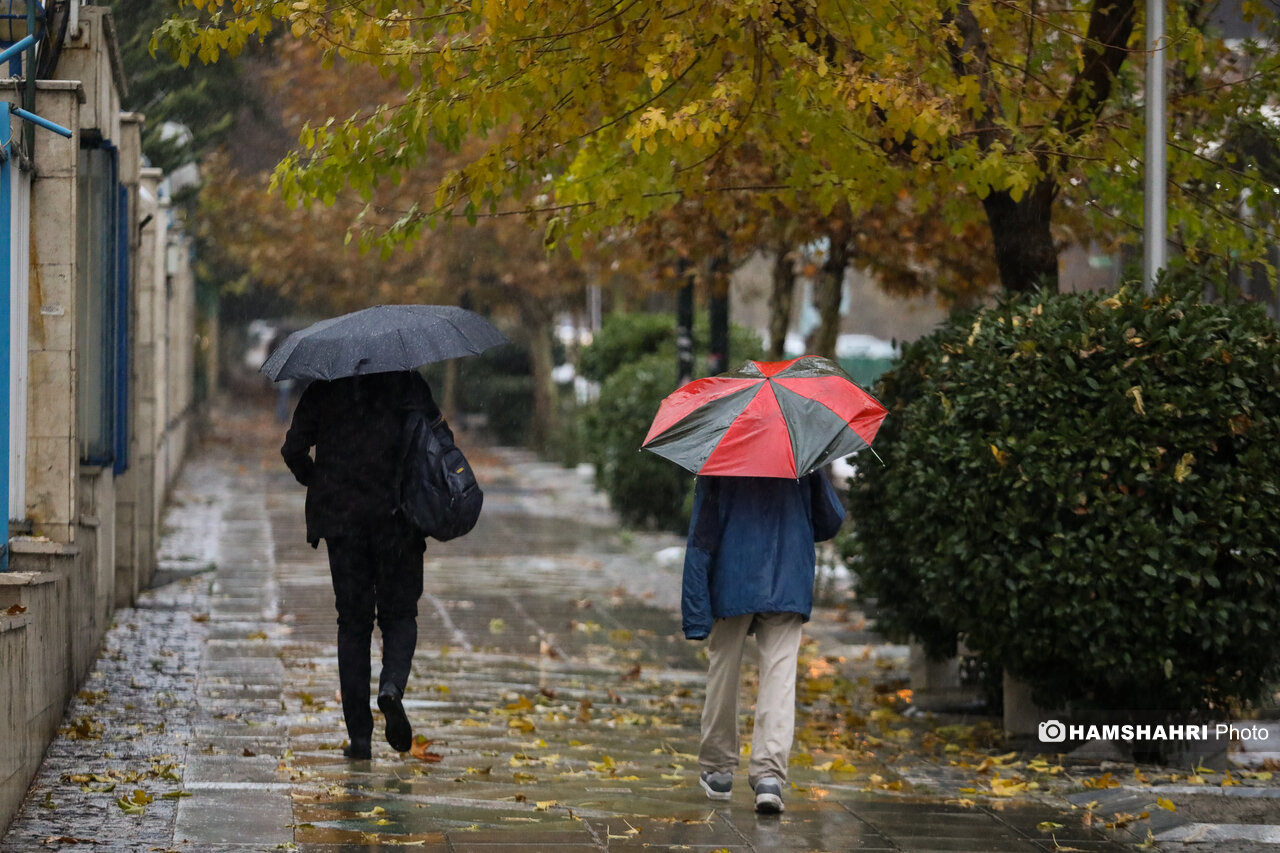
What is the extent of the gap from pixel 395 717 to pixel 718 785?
4.39 feet

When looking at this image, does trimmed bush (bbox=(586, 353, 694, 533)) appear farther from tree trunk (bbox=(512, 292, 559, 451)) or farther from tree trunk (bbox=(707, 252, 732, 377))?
tree trunk (bbox=(512, 292, 559, 451))

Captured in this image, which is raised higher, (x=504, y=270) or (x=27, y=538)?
(x=504, y=270)

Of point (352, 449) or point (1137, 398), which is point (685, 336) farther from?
point (352, 449)

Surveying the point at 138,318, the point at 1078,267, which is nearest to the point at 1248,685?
the point at 138,318

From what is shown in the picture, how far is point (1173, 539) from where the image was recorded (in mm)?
6957

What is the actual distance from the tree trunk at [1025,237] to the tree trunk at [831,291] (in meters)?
3.99

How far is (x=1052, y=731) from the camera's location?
8.10 meters

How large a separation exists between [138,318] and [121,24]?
2158 millimetres

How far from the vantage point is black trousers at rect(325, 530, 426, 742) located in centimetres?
692

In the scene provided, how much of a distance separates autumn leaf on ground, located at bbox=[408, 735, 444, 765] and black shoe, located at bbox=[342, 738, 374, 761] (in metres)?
0.18

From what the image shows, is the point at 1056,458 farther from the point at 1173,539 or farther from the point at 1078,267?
the point at 1078,267

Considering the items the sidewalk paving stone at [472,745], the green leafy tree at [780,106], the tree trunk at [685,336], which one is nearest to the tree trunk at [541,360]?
the tree trunk at [685,336]

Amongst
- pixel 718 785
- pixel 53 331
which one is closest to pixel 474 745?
pixel 718 785

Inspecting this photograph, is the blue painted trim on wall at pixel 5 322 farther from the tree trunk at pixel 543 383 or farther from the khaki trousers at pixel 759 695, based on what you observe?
the tree trunk at pixel 543 383
